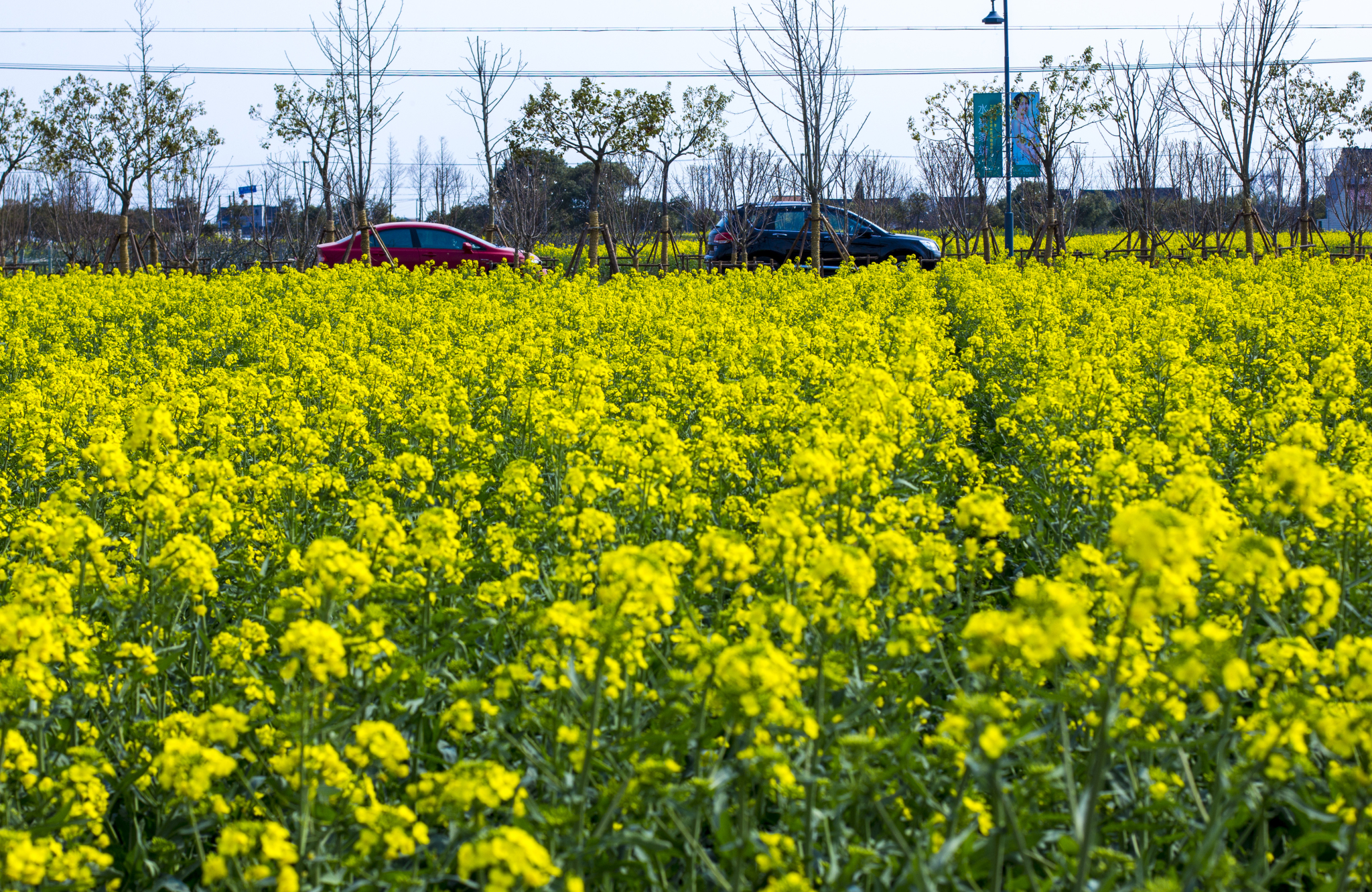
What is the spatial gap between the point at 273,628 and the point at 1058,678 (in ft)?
9.81

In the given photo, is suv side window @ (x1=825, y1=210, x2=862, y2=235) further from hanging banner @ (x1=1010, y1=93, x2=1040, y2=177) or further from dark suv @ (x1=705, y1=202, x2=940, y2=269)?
hanging banner @ (x1=1010, y1=93, x2=1040, y2=177)

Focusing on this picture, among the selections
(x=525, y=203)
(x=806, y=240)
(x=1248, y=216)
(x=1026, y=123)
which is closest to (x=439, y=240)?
(x=806, y=240)

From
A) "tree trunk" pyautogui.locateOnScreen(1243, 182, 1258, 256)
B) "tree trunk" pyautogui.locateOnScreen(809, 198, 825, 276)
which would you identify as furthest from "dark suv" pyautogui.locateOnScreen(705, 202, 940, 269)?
"tree trunk" pyautogui.locateOnScreen(1243, 182, 1258, 256)

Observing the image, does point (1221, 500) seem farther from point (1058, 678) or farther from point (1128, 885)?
point (1128, 885)

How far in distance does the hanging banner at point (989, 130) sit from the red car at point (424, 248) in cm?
1204

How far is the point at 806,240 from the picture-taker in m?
23.8

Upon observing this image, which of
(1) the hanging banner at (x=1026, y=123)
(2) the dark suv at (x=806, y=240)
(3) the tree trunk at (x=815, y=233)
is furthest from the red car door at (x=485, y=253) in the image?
(1) the hanging banner at (x=1026, y=123)

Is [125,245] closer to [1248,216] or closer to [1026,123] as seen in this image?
[1026,123]

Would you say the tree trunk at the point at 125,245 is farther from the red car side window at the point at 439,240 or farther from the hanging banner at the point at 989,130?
the hanging banner at the point at 989,130

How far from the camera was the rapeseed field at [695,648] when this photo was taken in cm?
260

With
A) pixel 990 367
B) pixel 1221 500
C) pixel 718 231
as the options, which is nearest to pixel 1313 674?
pixel 1221 500

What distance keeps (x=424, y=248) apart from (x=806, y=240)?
26.1ft

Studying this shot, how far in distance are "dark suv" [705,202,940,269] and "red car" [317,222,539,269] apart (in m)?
4.31

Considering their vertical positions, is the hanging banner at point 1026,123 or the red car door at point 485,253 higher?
the hanging banner at point 1026,123
